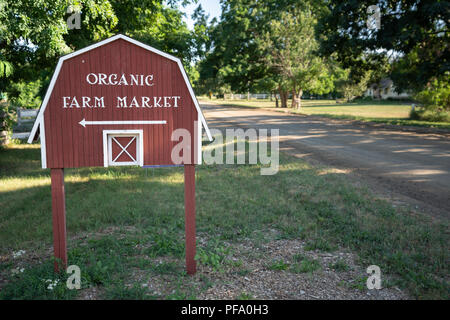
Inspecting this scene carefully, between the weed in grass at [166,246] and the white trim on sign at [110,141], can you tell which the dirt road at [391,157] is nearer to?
the weed in grass at [166,246]

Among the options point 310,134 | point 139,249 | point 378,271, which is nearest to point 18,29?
point 139,249

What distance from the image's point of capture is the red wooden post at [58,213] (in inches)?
166

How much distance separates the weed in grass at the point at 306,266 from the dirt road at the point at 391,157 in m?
3.05

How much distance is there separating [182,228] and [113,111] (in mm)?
2663

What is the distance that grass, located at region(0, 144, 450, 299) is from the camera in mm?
4250

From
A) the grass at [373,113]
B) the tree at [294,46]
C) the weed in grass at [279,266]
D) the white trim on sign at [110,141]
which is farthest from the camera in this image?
the tree at [294,46]

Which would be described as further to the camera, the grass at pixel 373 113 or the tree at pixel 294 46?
the tree at pixel 294 46

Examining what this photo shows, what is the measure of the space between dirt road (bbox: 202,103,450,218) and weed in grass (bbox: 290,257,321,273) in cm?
305

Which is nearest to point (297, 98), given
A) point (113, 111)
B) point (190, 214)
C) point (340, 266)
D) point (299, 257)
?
point (299, 257)

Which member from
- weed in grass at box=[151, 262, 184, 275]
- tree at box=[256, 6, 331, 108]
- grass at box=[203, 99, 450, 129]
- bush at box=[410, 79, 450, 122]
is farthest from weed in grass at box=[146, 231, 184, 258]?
tree at box=[256, 6, 331, 108]

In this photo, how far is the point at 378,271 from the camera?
4.34 m

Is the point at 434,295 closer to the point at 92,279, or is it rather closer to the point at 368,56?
the point at 92,279

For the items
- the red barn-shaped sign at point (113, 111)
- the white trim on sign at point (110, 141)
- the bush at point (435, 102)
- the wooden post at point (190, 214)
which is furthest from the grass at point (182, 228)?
the bush at point (435, 102)

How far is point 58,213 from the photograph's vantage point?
4289mm
